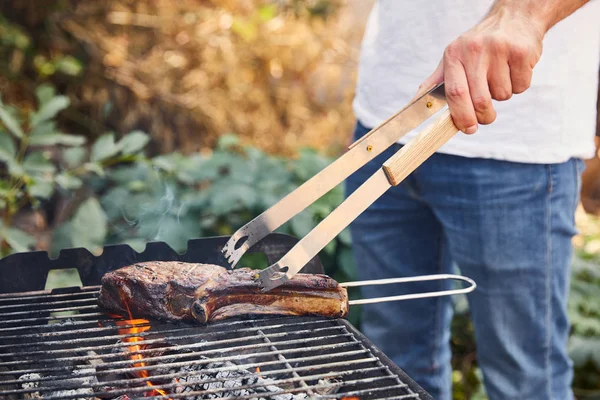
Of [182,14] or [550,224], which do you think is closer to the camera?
[550,224]

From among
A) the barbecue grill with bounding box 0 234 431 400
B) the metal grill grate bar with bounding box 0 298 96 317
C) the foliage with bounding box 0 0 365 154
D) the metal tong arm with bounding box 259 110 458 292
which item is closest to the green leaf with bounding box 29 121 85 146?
the barbecue grill with bounding box 0 234 431 400

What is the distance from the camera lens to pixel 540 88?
1.89 metres

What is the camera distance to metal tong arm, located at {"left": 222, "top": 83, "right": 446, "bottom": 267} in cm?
155

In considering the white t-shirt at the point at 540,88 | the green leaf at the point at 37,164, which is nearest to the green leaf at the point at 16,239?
the green leaf at the point at 37,164

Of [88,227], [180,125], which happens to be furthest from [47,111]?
[180,125]

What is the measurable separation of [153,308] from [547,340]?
1.34m

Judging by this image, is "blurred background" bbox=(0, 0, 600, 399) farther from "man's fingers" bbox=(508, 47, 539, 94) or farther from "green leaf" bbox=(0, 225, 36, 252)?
"man's fingers" bbox=(508, 47, 539, 94)

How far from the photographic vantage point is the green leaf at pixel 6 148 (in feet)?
8.63

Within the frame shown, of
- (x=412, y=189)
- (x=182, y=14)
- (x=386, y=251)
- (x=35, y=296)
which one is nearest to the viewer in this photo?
(x=35, y=296)

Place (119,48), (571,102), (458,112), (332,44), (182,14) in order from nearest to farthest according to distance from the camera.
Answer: (458,112) → (571,102) → (119,48) → (182,14) → (332,44)

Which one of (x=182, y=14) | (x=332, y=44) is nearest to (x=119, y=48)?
(x=182, y=14)

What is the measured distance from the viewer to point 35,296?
5.86ft

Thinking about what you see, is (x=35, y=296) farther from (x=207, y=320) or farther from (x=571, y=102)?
(x=571, y=102)

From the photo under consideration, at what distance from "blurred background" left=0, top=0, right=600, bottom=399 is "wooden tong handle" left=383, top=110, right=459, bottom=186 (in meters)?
1.68
